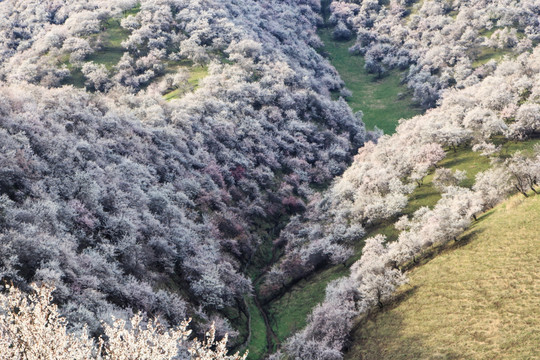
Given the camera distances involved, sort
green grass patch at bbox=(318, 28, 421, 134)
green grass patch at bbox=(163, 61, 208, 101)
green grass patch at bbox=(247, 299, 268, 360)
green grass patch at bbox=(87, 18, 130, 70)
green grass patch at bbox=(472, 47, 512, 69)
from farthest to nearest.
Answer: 1. green grass patch at bbox=(318, 28, 421, 134)
2. green grass patch at bbox=(472, 47, 512, 69)
3. green grass patch at bbox=(87, 18, 130, 70)
4. green grass patch at bbox=(163, 61, 208, 101)
5. green grass patch at bbox=(247, 299, 268, 360)

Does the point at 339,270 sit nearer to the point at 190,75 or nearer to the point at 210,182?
the point at 210,182

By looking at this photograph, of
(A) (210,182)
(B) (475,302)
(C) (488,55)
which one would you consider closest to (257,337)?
(B) (475,302)

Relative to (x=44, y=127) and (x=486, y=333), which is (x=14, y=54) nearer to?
(x=44, y=127)

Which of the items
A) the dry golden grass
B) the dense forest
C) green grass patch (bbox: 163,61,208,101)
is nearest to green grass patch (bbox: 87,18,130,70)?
the dense forest

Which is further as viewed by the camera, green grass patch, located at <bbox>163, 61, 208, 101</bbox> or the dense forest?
green grass patch, located at <bbox>163, 61, 208, 101</bbox>

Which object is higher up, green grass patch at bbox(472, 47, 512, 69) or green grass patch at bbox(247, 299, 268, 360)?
green grass patch at bbox(472, 47, 512, 69)

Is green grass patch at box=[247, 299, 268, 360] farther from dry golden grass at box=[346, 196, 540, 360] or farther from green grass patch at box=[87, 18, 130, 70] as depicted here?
green grass patch at box=[87, 18, 130, 70]

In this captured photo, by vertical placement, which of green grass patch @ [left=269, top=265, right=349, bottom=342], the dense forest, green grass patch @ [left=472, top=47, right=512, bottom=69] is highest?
green grass patch @ [left=472, top=47, right=512, bottom=69]

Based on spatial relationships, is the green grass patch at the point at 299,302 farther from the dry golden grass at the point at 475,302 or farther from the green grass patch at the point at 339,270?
the dry golden grass at the point at 475,302
